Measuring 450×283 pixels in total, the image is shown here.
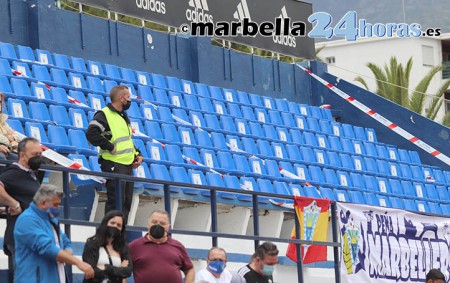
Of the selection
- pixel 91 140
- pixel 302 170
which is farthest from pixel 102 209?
pixel 302 170

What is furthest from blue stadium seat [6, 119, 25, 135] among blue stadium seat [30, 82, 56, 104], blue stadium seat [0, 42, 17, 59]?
blue stadium seat [0, 42, 17, 59]

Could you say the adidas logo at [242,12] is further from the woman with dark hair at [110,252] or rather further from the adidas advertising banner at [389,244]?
the woman with dark hair at [110,252]

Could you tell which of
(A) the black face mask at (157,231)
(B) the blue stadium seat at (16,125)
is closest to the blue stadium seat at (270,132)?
(B) the blue stadium seat at (16,125)

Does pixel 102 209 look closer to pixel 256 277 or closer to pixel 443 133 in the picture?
pixel 256 277

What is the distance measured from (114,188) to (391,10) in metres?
129

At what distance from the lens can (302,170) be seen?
20156 mm

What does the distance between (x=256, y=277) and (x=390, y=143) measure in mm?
14271

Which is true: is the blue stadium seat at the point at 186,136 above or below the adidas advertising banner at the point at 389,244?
above

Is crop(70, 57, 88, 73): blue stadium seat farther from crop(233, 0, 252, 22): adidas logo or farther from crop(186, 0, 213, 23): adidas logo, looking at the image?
crop(233, 0, 252, 22): adidas logo

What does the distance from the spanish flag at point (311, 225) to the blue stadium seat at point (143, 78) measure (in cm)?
607

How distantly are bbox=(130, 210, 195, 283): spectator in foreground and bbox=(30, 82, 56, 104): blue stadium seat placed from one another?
6.21m

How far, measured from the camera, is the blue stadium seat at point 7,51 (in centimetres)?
1688

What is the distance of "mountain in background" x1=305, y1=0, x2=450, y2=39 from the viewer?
431ft

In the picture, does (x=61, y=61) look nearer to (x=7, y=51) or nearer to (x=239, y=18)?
(x=7, y=51)
